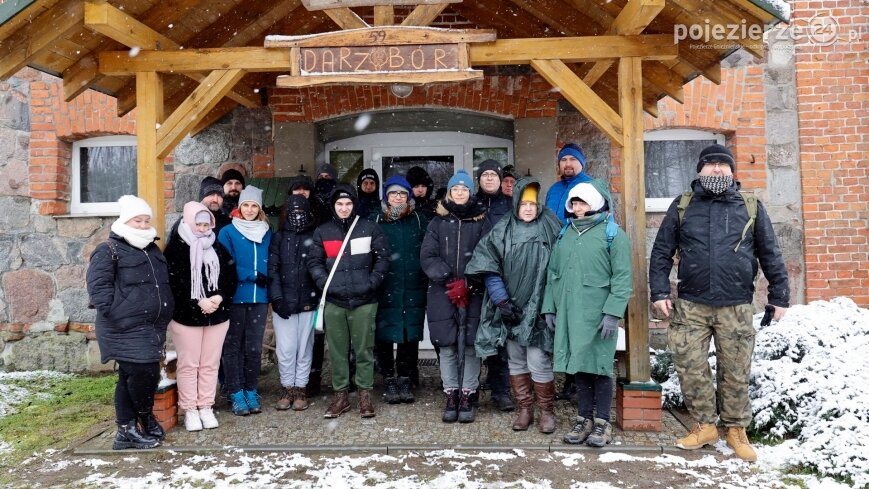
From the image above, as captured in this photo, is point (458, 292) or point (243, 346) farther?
point (243, 346)

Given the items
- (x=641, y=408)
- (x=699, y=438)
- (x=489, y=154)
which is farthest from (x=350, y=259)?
(x=489, y=154)

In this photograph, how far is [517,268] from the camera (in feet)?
13.8

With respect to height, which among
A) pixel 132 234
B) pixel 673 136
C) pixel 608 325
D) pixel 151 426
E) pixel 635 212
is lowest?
pixel 151 426

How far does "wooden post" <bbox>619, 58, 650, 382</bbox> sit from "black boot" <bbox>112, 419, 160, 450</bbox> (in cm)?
321

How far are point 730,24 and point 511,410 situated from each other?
306cm

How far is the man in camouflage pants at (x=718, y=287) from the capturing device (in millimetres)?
3857

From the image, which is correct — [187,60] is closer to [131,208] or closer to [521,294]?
[131,208]

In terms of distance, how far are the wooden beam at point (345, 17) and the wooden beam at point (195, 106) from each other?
772 mm

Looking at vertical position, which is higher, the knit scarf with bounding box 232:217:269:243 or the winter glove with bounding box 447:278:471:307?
the knit scarf with bounding box 232:217:269:243

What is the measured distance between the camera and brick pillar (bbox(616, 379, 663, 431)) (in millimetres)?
4234

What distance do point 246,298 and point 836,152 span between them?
5.92 meters

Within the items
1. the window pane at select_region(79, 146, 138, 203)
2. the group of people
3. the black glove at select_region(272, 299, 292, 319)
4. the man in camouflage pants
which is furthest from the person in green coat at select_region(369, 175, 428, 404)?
the window pane at select_region(79, 146, 138, 203)

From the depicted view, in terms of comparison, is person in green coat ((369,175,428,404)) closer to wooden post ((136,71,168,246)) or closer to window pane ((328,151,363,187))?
wooden post ((136,71,168,246))

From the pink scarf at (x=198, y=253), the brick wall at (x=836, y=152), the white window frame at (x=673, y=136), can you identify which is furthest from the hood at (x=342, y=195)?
the brick wall at (x=836, y=152)
